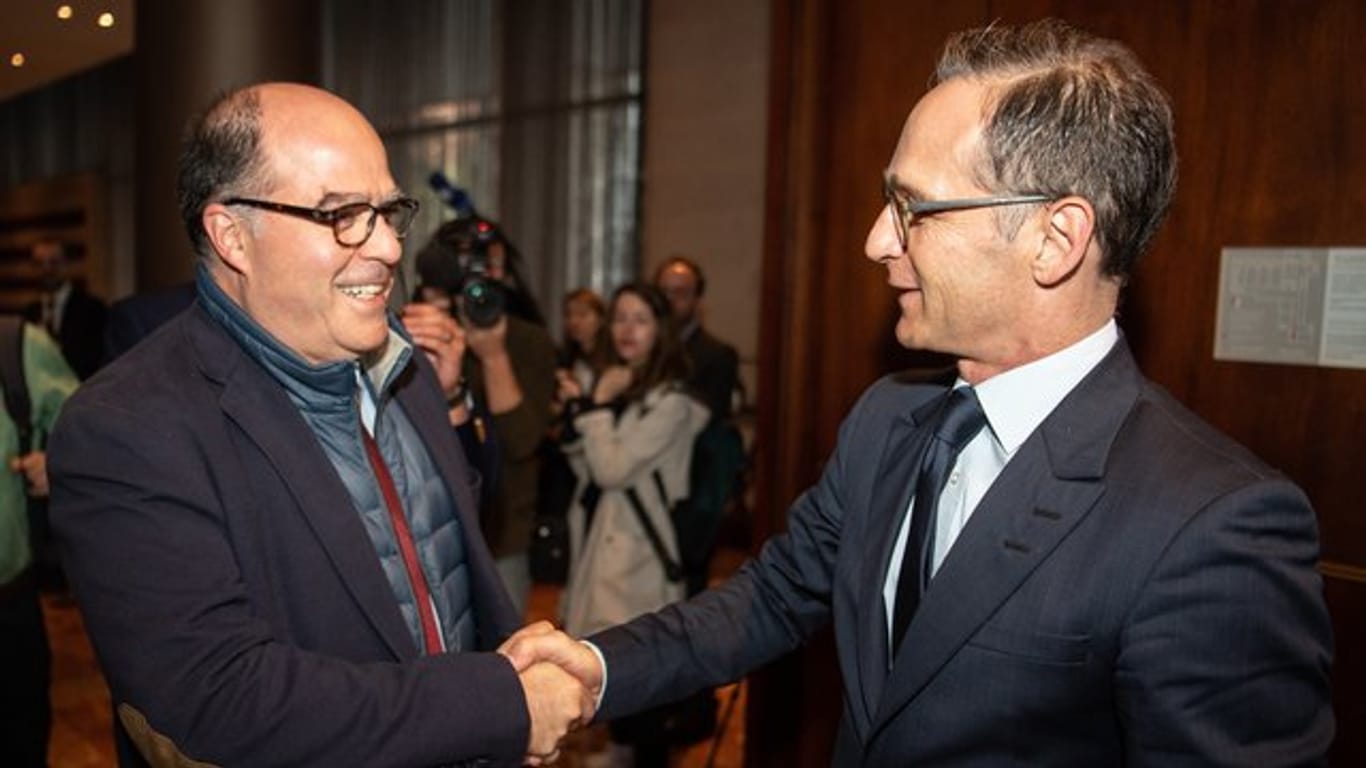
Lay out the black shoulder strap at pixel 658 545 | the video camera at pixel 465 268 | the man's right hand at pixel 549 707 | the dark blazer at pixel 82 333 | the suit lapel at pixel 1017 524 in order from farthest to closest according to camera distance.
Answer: the dark blazer at pixel 82 333
the black shoulder strap at pixel 658 545
the video camera at pixel 465 268
the man's right hand at pixel 549 707
the suit lapel at pixel 1017 524

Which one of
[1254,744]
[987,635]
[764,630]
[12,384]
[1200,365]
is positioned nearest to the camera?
[1254,744]

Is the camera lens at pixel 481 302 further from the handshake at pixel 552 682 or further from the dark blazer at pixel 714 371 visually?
the dark blazer at pixel 714 371

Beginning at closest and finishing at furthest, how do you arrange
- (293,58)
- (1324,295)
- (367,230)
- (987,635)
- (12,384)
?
(987,635)
(367,230)
(1324,295)
(12,384)
(293,58)

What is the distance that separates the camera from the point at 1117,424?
1304 millimetres

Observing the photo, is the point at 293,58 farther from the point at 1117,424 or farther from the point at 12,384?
the point at 1117,424

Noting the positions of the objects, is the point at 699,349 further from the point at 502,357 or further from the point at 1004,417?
the point at 1004,417

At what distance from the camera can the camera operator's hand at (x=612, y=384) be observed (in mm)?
3826

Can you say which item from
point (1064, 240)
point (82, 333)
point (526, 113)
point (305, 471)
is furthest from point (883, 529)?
point (526, 113)

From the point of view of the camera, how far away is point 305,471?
4.84 feet

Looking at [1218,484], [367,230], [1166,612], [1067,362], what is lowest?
[1166,612]

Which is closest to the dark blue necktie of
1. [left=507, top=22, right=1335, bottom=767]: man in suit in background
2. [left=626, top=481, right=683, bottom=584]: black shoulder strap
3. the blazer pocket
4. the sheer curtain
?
[left=507, top=22, right=1335, bottom=767]: man in suit in background

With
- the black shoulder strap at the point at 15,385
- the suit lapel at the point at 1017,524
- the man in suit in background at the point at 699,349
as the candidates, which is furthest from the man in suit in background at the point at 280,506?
the man in suit in background at the point at 699,349

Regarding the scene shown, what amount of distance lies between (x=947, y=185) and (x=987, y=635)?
58 centimetres

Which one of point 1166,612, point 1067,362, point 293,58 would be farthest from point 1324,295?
point 293,58
